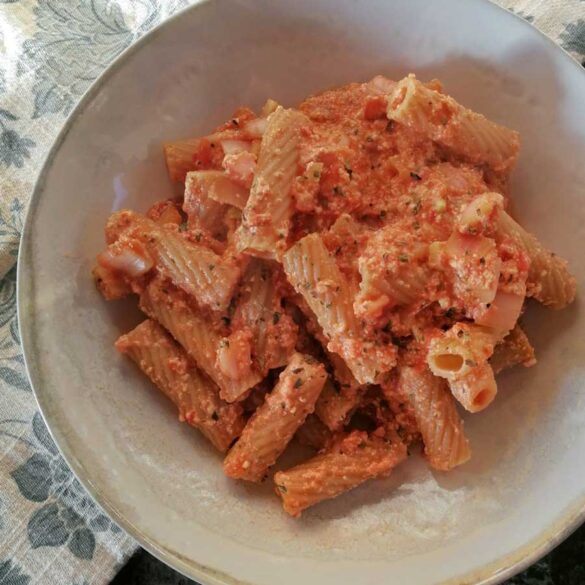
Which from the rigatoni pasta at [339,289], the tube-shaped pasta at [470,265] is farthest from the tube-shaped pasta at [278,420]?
the tube-shaped pasta at [470,265]

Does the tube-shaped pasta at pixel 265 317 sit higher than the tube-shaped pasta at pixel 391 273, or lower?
lower

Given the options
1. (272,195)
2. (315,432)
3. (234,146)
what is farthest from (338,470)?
(234,146)

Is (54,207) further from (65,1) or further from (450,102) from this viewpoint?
(65,1)

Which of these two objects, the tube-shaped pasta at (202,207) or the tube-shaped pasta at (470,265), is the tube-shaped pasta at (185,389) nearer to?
the tube-shaped pasta at (202,207)

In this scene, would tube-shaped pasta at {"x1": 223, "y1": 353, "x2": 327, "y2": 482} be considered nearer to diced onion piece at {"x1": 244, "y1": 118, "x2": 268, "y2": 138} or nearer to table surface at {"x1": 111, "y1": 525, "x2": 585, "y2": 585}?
table surface at {"x1": 111, "y1": 525, "x2": 585, "y2": 585}

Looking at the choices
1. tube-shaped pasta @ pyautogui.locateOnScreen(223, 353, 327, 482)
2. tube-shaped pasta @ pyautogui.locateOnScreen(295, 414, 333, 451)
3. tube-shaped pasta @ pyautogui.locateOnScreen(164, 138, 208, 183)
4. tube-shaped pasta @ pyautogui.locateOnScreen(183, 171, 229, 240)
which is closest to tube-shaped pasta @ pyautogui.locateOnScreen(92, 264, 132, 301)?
tube-shaped pasta @ pyautogui.locateOnScreen(183, 171, 229, 240)

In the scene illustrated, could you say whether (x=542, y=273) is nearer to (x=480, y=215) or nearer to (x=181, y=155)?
(x=480, y=215)
